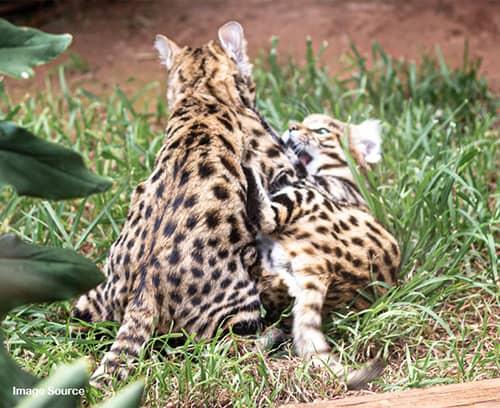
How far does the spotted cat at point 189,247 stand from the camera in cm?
352

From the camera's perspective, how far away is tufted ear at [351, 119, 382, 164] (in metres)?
4.74

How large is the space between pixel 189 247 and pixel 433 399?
1249mm

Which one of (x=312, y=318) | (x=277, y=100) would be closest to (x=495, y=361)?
(x=312, y=318)

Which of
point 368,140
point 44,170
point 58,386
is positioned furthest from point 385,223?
point 58,386

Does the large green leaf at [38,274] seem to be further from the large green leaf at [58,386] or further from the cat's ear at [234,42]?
the cat's ear at [234,42]

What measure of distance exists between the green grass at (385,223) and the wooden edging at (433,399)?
1.57ft

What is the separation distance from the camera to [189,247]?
11.6ft

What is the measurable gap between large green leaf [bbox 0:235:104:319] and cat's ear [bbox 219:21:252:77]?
2.55 m

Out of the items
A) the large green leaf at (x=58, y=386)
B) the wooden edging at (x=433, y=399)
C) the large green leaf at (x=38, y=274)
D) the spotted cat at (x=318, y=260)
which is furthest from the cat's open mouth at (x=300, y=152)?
the large green leaf at (x=58, y=386)

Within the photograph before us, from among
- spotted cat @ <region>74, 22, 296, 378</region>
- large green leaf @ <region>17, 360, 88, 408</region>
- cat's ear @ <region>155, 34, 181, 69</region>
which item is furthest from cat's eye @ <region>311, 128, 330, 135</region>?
large green leaf @ <region>17, 360, 88, 408</region>

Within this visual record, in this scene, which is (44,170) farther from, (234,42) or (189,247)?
(234,42)

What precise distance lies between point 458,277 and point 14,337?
2098mm

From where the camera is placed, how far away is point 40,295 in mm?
2170

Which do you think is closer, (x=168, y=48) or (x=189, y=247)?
(x=189, y=247)
